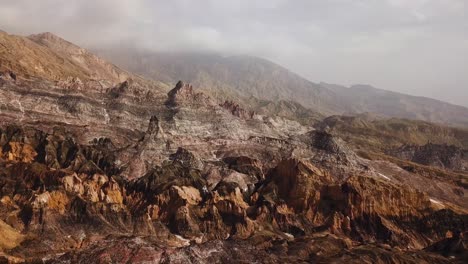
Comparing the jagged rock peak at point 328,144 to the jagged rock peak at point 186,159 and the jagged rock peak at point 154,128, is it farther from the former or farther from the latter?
the jagged rock peak at point 154,128

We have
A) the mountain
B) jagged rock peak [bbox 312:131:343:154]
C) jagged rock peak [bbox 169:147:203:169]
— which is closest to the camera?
the mountain

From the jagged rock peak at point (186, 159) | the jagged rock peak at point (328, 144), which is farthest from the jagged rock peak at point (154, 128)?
the jagged rock peak at point (328, 144)

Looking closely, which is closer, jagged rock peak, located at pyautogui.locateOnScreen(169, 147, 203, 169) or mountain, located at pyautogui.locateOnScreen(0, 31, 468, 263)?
mountain, located at pyautogui.locateOnScreen(0, 31, 468, 263)

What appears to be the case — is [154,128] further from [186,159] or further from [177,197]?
[177,197]

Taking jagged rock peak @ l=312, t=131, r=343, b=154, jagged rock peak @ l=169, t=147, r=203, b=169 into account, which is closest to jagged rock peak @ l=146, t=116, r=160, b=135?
jagged rock peak @ l=169, t=147, r=203, b=169

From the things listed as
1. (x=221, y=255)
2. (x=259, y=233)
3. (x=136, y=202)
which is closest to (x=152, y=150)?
(x=136, y=202)

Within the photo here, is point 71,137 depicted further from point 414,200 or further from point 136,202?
point 414,200

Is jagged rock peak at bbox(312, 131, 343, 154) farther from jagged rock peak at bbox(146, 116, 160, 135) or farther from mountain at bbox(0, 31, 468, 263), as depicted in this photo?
jagged rock peak at bbox(146, 116, 160, 135)

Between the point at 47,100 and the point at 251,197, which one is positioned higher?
the point at 47,100
